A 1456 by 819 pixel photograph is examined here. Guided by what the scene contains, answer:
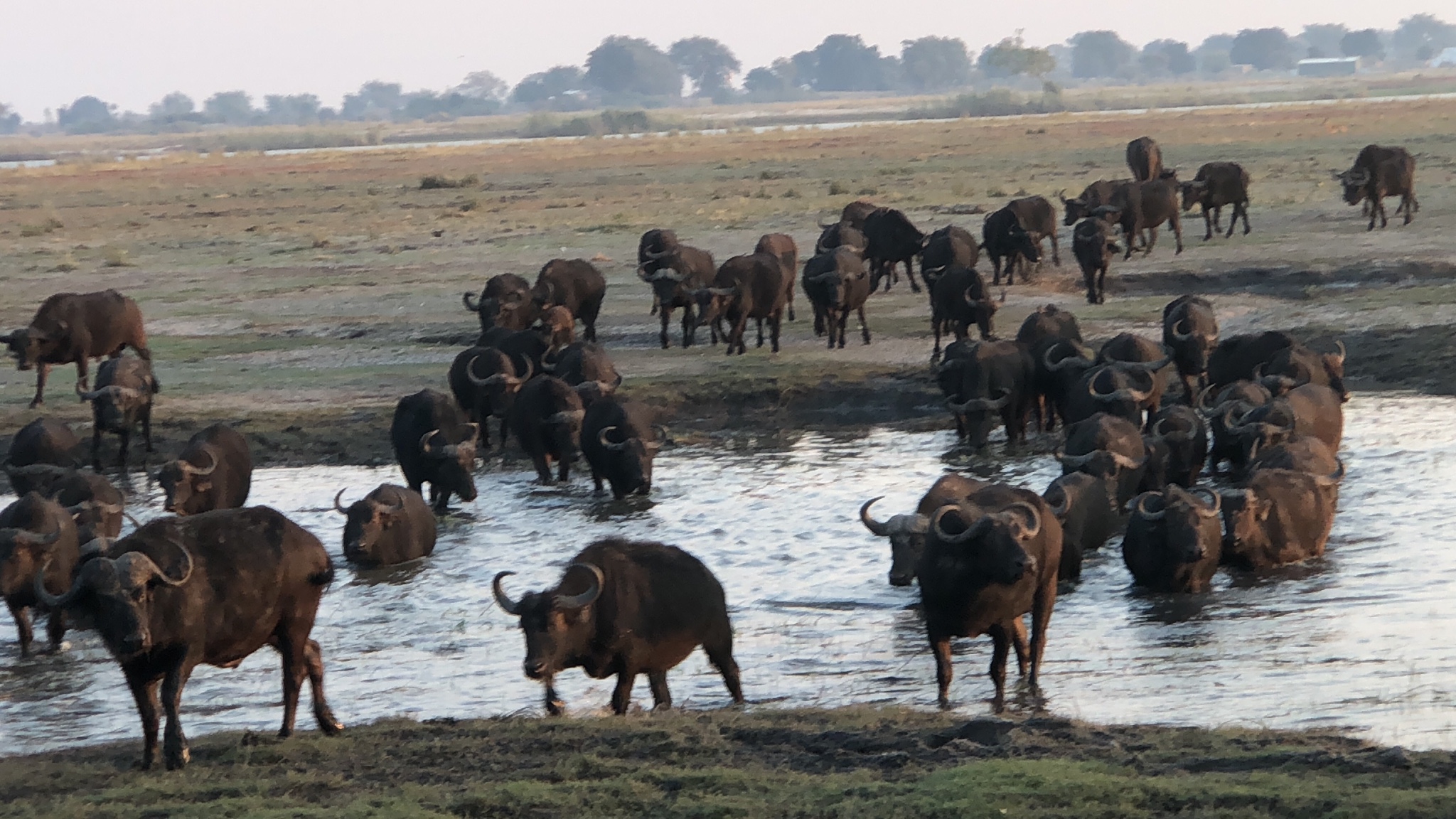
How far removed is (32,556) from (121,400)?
16.7 feet

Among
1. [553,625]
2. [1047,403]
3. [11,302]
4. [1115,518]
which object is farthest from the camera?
[11,302]

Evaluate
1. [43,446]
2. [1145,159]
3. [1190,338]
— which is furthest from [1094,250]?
[43,446]

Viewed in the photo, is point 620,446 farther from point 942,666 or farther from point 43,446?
point 942,666

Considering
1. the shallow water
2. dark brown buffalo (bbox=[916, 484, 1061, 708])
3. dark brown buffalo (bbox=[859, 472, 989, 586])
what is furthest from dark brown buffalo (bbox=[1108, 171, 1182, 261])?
dark brown buffalo (bbox=[916, 484, 1061, 708])

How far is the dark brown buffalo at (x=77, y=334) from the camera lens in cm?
1731

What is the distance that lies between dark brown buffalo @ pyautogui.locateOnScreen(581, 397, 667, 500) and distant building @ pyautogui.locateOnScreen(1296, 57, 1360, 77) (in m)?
183

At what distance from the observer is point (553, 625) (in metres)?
8.02

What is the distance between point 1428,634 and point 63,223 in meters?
36.2

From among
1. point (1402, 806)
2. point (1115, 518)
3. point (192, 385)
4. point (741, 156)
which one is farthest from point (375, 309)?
point (741, 156)

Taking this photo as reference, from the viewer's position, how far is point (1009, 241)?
22891 mm

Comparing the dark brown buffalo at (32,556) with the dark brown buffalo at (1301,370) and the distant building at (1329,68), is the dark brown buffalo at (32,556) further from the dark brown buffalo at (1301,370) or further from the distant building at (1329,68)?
the distant building at (1329,68)

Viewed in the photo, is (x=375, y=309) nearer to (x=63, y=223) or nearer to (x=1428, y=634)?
(x=1428, y=634)

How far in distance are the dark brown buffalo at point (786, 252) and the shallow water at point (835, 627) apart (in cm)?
683

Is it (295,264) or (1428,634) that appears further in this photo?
(295,264)
